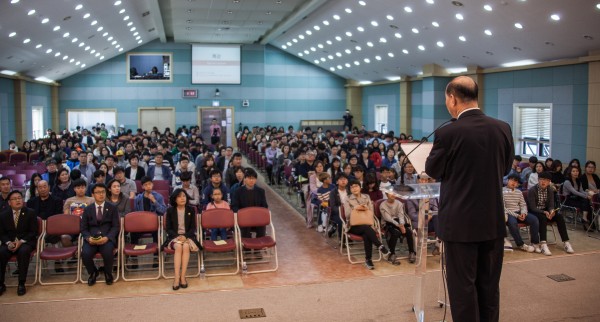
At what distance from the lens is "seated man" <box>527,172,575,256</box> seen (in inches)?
333

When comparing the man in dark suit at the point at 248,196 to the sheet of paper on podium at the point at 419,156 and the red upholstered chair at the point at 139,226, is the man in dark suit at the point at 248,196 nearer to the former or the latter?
the red upholstered chair at the point at 139,226

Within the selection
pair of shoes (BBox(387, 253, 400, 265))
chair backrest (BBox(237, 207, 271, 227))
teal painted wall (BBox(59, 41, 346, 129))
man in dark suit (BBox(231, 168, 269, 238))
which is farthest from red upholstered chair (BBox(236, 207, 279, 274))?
teal painted wall (BBox(59, 41, 346, 129))

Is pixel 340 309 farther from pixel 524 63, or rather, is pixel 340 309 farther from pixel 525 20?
pixel 524 63

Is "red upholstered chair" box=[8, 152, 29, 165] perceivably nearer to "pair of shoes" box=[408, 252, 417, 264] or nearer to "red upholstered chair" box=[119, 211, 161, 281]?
"red upholstered chair" box=[119, 211, 161, 281]

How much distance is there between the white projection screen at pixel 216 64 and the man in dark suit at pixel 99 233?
21220 millimetres

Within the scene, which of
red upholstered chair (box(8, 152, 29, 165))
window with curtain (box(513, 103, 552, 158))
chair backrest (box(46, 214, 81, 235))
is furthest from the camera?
window with curtain (box(513, 103, 552, 158))

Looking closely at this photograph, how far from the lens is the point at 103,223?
7.05m

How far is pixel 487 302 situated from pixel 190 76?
2615 cm

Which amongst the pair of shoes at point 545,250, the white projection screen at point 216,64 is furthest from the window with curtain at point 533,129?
the white projection screen at point 216,64

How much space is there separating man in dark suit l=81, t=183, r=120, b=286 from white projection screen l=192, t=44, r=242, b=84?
2122 centimetres

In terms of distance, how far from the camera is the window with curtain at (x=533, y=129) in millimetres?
15539

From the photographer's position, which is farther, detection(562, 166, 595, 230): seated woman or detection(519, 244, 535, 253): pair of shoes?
detection(562, 166, 595, 230): seated woman

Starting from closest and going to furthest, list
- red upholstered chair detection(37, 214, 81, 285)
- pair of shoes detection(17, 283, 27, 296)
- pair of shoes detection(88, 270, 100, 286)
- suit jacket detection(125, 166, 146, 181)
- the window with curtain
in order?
pair of shoes detection(17, 283, 27, 296) → pair of shoes detection(88, 270, 100, 286) → red upholstered chair detection(37, 214, 81, 285) → suit jacket detection(125, 166, 146, 181) → the window with curtain

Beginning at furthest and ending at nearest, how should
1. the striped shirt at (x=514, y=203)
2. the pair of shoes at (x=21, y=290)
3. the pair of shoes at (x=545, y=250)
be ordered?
the striped shirt at (x=514, y=203) < the pair of shoes at (x=545, y=250) < the pair of shoes at (x=21, y=290)
